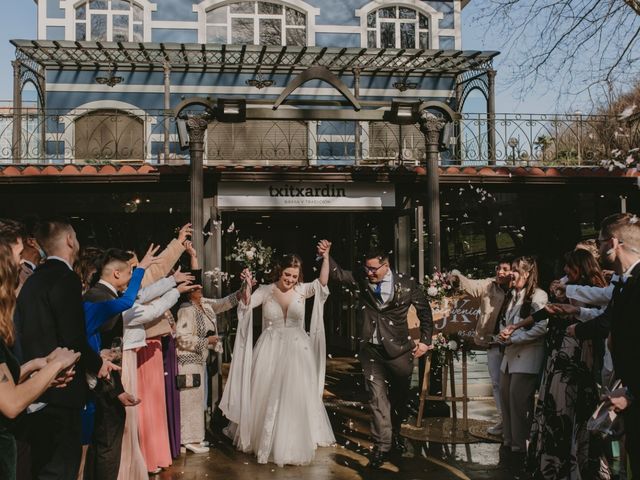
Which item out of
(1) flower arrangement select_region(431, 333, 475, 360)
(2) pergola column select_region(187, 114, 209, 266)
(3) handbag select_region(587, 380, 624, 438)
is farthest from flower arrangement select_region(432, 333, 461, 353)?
(3) handbag select_region(587, 380, 624, 438)

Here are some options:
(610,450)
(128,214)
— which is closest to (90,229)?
(128,214)

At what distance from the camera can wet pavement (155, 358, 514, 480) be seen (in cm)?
639

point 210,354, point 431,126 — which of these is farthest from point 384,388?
point 431,126

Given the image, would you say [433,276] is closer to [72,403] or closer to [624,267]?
[624,267]

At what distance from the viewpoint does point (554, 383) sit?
572 cm

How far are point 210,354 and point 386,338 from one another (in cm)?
279

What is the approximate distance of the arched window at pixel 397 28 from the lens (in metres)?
18.6

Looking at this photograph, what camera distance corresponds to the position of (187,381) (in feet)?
23.5

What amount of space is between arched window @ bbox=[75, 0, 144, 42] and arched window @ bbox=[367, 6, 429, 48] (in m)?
6.15

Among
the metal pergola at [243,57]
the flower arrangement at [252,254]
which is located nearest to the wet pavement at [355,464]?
the flower arrangement at [252,254]

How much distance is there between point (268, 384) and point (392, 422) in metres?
1.37

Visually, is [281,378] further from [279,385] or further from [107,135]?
[107,135]

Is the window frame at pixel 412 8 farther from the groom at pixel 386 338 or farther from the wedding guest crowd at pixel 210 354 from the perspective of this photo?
the groom at pixel 386 338

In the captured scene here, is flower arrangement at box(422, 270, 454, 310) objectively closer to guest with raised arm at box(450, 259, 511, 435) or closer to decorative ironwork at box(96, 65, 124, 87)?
guest with raised arm at box(450, 259, 511, 435)
